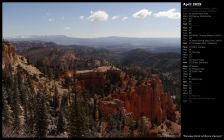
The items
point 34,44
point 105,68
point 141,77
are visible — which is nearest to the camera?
point 141,77

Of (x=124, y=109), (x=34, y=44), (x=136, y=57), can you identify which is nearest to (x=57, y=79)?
(x=124, y=109)

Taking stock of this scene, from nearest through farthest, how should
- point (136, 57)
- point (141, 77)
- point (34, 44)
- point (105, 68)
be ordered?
point (141, 77)
point (105, 68)
point (34, 44)
point (136, 57)

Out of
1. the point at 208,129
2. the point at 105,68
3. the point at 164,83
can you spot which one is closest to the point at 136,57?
the point at 105,68

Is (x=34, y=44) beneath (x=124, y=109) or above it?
above

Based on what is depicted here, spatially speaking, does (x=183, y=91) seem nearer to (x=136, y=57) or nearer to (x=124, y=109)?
(x=124, y=109)

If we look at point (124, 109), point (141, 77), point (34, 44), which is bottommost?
point (124, 109)

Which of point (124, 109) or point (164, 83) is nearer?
point (124, 109)
